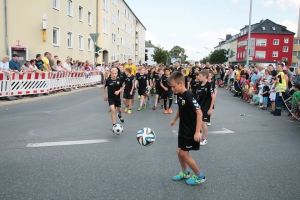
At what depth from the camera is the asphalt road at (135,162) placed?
13.1ft

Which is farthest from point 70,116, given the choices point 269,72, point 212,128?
point 269,72

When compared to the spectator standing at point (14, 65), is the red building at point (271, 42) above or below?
above

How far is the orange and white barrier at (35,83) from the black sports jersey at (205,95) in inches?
357

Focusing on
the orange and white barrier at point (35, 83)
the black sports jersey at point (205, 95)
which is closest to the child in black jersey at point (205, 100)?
the black sports jersey at point (205, 95)

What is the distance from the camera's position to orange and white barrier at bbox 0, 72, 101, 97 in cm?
1248

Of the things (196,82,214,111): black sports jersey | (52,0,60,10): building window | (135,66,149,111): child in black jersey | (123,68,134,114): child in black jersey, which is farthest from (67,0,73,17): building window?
(196,82,214,111): black sports jersey

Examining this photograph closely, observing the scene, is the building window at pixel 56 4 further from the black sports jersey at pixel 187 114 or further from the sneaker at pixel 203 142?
the black sports jersey at pixel 187 114

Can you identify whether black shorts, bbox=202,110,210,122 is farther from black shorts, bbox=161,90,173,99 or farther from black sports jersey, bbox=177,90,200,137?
black shorts, bbox=161,90,173,99

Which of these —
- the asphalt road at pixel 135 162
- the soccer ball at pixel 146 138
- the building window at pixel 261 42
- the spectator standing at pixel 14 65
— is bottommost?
the asphalt road at pixel 135 162

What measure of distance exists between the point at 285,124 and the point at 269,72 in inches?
197

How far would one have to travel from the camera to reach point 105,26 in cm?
4156

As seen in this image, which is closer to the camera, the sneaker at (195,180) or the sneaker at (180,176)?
the sneaker at (195,180)

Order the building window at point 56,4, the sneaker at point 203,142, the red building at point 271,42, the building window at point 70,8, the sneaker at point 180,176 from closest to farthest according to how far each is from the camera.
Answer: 1. the sneaker at point 180,176
2. the sneaker at point 203,142
3. the building window at point 56,4
4. the building window at point 70,8
5. the red building at point 271,42

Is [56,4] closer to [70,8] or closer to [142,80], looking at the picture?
[70,8]
